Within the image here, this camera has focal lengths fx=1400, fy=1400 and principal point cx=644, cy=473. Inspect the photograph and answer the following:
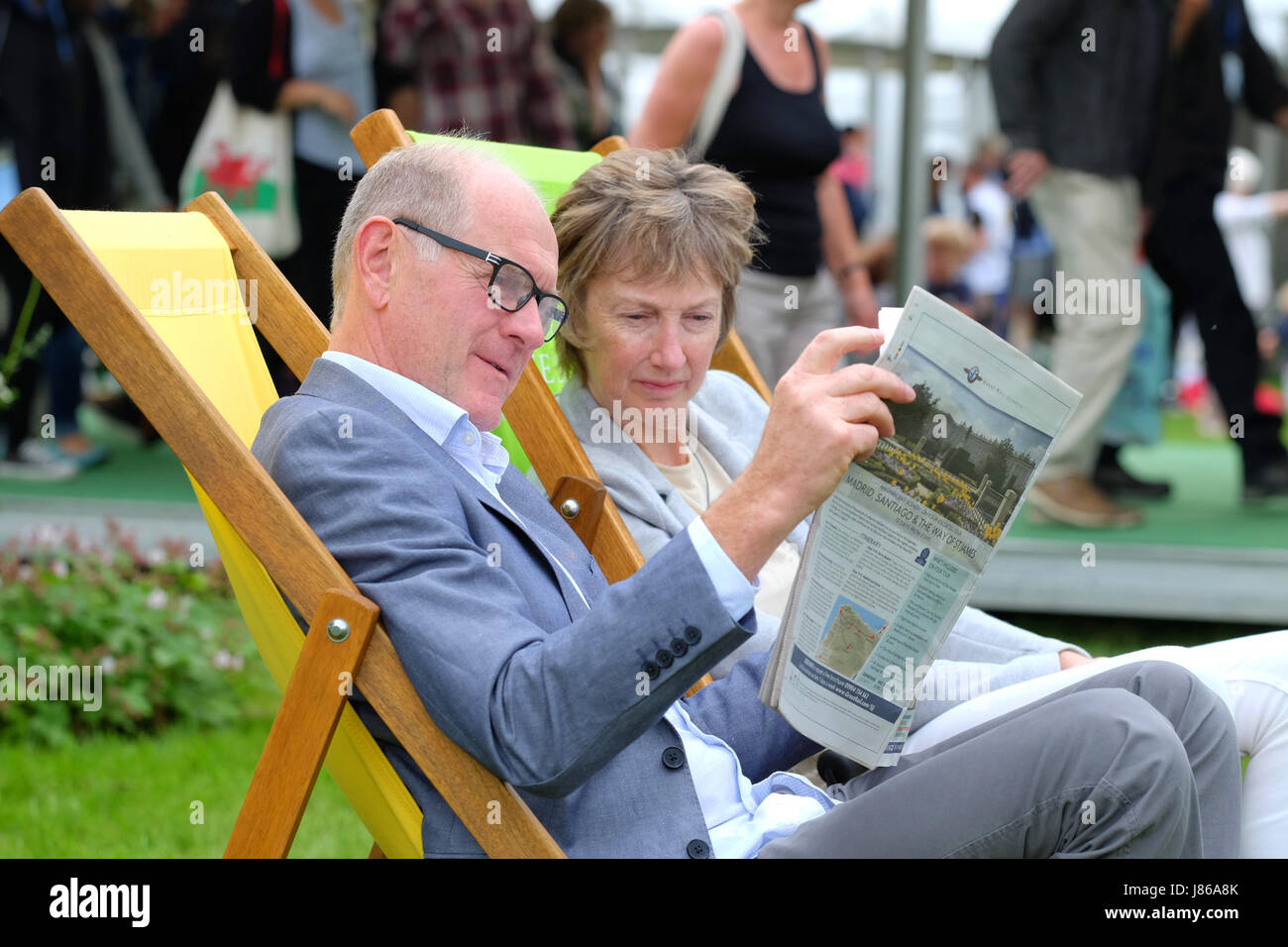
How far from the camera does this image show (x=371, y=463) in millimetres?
1889

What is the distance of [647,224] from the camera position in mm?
2576

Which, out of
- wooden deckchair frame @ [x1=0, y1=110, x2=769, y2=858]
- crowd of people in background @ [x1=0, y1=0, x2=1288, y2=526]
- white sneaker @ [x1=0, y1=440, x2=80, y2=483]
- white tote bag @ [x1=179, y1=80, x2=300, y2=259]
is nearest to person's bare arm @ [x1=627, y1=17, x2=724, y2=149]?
crowd of people in background @ [x1=0, y1=0, x2=1288, y2=526]

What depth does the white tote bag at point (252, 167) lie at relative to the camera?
5.53 meters

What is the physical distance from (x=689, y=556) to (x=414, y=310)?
23.5 inches

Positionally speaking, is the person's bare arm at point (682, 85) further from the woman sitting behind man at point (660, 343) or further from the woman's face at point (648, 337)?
the woman's face at point (648, 337)

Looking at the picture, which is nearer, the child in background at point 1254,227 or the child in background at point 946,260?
the child in background at point 1254,227

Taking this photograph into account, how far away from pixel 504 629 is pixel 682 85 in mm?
2768

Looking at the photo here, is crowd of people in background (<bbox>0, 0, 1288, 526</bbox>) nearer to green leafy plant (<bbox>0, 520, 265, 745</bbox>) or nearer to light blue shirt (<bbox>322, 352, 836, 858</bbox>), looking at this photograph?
green leafy plant (<bbox>0, 520, 265, 745</bbox>)

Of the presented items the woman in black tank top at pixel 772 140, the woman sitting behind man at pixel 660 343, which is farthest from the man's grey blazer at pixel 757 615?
the woman in black tank top at pixel 772 140

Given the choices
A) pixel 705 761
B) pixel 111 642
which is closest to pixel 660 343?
pixel 705 761

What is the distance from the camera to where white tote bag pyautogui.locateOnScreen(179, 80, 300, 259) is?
5531mm

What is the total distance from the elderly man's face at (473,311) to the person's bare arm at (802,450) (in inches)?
18.0
